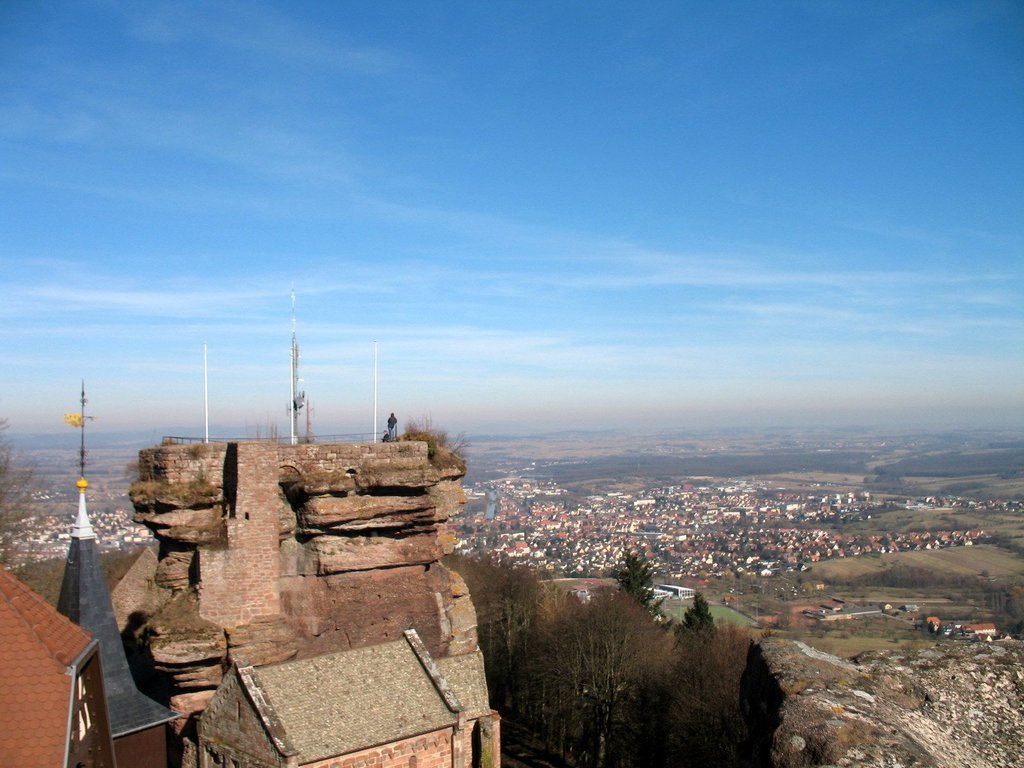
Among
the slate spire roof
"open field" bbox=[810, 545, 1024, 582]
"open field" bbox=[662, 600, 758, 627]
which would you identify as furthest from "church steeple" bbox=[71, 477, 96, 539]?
"open field" bbox=[810, 545, 1024, 582]

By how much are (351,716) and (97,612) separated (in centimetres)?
616

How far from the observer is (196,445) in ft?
67.5

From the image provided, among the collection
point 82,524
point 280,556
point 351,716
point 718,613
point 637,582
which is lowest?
point 718,613

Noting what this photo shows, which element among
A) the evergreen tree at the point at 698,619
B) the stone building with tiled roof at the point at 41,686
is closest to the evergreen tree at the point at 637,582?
the evergreen tree at the point at 698,619

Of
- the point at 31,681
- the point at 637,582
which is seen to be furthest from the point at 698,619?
the point at 31,681

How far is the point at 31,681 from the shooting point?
29.8ft

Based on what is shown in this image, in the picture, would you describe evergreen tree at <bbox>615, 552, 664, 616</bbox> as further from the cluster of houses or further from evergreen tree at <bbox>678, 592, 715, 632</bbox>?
the cluster of houses

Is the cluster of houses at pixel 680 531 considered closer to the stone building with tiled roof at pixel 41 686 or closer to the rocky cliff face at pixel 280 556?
the rocky cliff face at pixel 280 556

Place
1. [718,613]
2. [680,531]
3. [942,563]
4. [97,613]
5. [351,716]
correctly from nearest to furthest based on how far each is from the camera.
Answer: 1. [97,613]
2. [351,716]
3. [718,613]
4. [942,563]
5. [680,531]

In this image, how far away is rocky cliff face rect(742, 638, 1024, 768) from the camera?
3.06 m

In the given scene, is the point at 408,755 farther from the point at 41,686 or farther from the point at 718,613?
the point at 718,613

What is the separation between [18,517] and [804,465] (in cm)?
16458

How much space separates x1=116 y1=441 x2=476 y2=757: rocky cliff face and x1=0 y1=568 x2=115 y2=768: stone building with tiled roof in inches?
339

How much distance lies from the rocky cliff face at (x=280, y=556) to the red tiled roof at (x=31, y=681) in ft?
31.2
